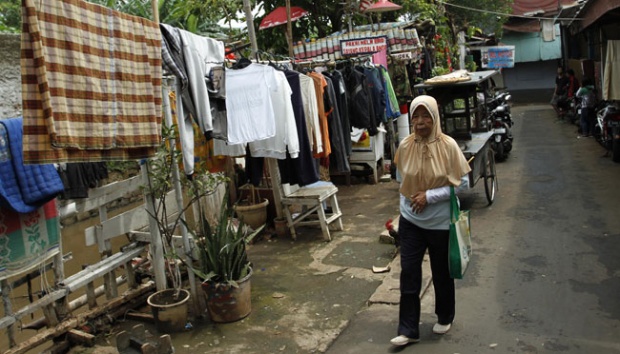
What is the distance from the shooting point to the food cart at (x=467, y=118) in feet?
28.2

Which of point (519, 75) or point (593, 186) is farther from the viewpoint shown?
point (519, 75)

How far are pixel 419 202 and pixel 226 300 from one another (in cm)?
204

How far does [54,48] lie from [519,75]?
31.0 meters

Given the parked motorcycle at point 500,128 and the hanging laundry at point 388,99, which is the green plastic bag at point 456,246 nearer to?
the hanging laundry at point 388,99

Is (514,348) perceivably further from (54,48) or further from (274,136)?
(54,48)

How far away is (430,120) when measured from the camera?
4145 mm

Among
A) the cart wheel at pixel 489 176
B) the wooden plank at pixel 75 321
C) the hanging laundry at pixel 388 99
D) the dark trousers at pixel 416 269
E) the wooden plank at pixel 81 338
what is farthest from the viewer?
the hanging laundry at pixel 388 99

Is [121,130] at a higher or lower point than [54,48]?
lower

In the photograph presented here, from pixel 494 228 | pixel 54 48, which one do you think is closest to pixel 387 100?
pixel 494 228

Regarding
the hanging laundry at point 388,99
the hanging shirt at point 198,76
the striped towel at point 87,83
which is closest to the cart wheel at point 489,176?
the hanging laundry at point 388,99

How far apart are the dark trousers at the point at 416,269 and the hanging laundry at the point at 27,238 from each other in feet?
9.59

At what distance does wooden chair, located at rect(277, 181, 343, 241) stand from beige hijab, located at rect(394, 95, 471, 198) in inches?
131

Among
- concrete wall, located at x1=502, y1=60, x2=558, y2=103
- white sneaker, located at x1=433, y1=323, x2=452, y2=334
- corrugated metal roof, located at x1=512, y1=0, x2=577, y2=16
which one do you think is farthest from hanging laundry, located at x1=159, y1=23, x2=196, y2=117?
concrete wall, located at x1=502, y1=60, x2=558, y2=103

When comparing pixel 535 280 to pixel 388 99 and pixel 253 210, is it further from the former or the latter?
pixel 388 99
